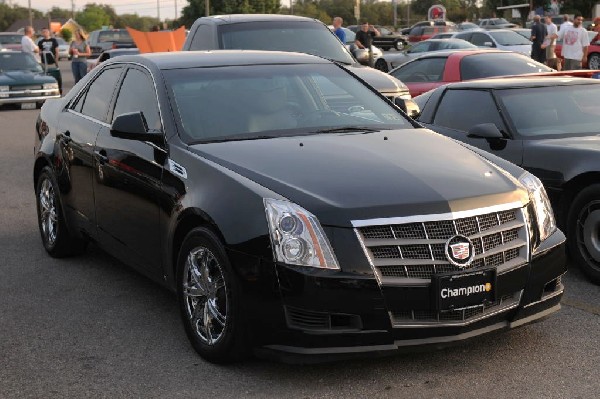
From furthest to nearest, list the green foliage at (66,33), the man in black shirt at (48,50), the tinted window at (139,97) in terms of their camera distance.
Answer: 1. the green foliage at (66,33)
2. the man in black shirt at (48,50)
3. the tinted window at (139,97)

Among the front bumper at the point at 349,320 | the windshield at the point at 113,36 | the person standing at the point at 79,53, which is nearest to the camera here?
the front bumper at the point at 349,320

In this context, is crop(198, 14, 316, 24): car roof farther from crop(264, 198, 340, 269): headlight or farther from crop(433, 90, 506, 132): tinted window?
crop(264, 198, 340, 269): headlight

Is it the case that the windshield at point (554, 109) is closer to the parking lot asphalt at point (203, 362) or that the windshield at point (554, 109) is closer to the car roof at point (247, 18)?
the parking lot asphalt at point (203, 362)

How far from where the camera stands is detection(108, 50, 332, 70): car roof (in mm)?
6398

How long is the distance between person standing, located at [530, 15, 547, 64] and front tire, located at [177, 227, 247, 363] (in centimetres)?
2114

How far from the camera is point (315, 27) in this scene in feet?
45.0

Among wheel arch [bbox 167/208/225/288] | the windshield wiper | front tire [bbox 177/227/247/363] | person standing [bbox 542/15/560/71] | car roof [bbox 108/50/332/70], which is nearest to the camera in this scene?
front tire [bbox 177/227/247/363]

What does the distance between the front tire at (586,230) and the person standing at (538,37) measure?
19.1 meters

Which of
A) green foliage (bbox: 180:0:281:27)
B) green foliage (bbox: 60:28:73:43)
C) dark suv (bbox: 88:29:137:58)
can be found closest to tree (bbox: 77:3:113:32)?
green foliage (bbox: 60:28:73:43)

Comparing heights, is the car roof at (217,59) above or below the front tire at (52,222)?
above

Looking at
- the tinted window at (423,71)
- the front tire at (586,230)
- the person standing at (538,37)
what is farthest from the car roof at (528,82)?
the person standing at (538,37)

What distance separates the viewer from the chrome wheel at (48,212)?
7.70 meters

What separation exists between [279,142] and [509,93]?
9.76 ft

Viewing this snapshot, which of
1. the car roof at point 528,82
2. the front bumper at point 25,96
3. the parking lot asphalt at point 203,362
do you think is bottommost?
the front bumper at point 25,96
